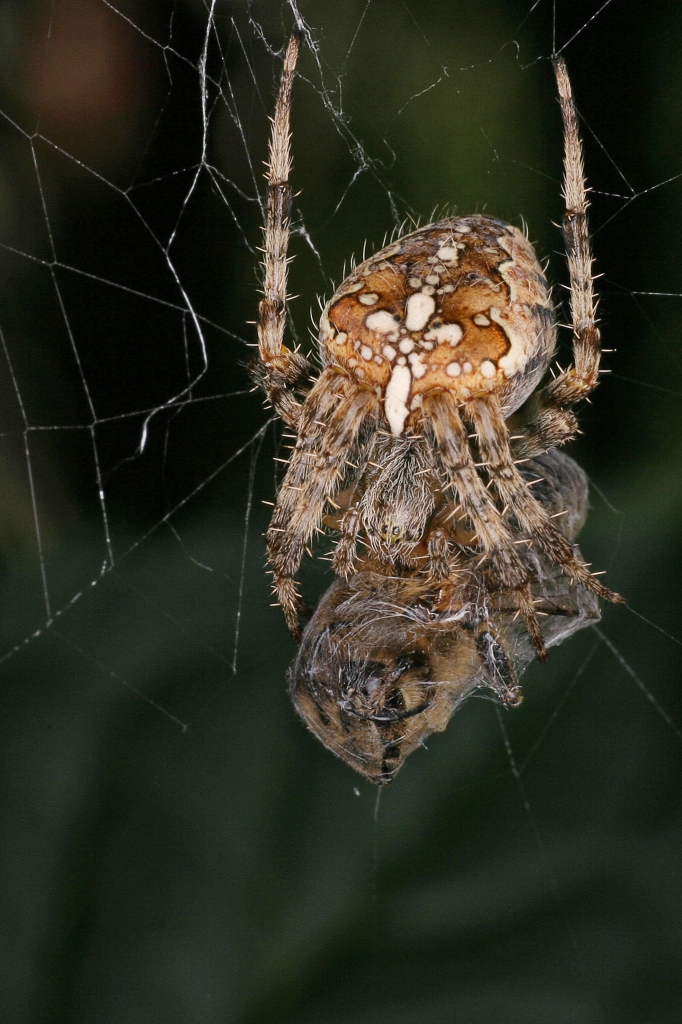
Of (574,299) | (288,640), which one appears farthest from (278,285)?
(288,640)

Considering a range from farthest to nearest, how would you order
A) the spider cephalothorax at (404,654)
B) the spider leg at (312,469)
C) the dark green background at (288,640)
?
the dark green background at (288,640)
the spider leg at (312,469)
the spider cephalothorax at (404,654)

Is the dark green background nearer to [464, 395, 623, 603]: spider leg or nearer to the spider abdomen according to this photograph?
the spider abdomen

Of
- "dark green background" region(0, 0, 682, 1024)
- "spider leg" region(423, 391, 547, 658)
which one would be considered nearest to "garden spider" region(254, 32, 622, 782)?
"spider leg" region(423, 391, 547, 658)

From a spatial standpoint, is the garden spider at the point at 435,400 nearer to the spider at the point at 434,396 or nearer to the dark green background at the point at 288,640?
the spider at the point at 434,396

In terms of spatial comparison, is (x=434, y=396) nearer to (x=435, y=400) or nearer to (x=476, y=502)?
(x=435, y=400)

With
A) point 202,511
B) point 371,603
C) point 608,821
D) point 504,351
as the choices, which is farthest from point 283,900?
point 504,351

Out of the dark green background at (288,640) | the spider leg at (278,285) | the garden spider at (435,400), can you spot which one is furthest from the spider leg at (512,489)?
the dark green background at (288,640)

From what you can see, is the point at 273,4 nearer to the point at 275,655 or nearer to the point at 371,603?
the point at 371,603
